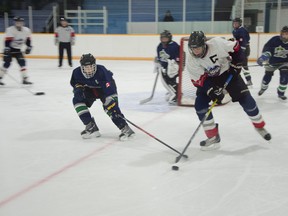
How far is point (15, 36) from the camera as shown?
5.88 m

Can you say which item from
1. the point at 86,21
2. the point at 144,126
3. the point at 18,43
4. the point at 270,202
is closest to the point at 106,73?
the point at 144,126

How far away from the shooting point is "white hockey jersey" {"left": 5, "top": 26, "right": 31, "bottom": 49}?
5.85m

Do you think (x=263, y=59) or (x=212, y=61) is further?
(x=263, y=59)

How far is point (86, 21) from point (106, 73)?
834 centimetres

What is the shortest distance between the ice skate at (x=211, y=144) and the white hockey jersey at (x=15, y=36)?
4.00 m

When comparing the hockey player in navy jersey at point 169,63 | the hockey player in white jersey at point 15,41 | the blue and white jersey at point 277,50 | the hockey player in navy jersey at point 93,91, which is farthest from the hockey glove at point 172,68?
the hockey player in white jersey at point 15,41

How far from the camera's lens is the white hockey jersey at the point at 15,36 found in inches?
230

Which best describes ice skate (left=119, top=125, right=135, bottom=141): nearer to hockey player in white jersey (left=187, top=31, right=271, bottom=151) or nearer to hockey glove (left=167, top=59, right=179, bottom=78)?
hockey player in white jersey (left=187, top=31, right=271, bottom=151)

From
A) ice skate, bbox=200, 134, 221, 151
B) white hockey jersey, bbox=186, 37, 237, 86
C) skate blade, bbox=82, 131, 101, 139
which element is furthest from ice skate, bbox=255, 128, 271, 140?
skate blade, bbox=82, 131, 101, 139

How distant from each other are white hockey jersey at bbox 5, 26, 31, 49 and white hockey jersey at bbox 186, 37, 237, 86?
3873 millimetres

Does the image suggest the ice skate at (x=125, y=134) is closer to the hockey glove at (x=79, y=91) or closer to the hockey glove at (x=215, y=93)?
the hockey glove at (x=79, y=91)

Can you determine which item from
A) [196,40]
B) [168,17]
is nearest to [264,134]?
[196,40]

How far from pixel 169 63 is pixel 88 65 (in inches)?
72.3

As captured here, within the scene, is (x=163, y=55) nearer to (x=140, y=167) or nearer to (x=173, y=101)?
(x=173, y=101)
